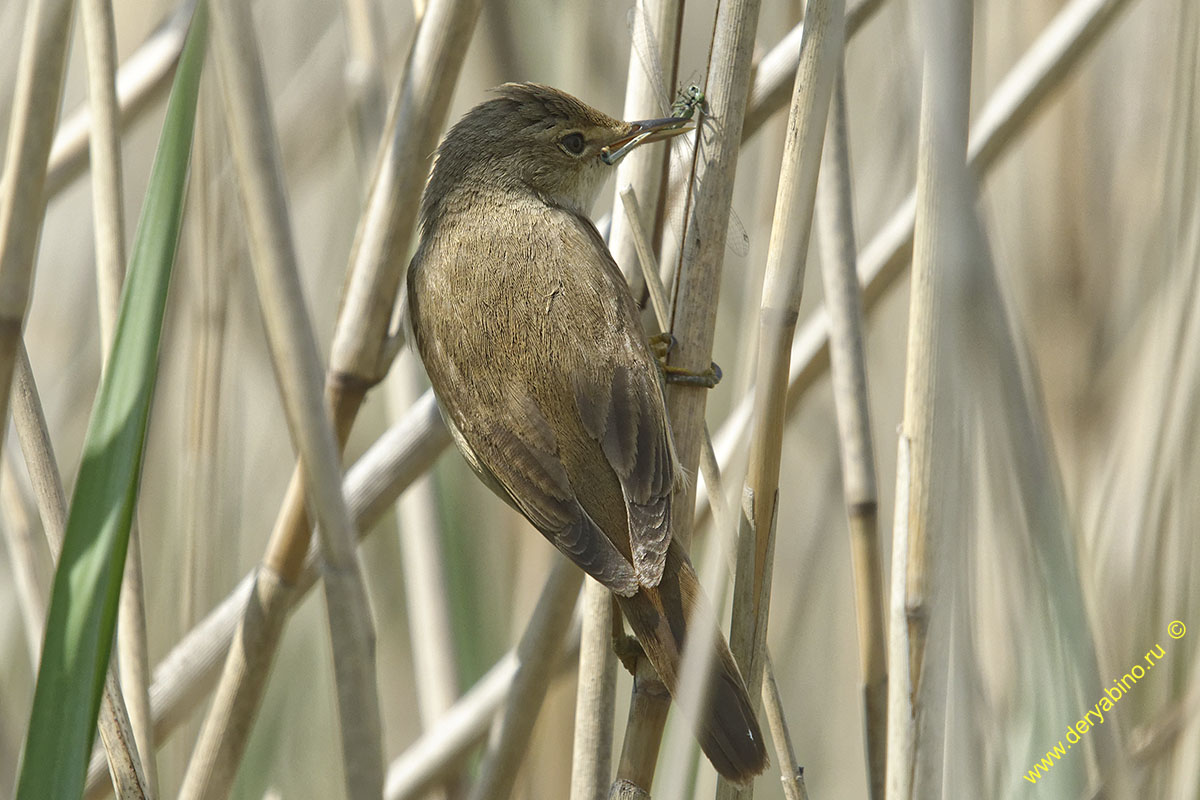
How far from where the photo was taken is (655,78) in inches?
62.1

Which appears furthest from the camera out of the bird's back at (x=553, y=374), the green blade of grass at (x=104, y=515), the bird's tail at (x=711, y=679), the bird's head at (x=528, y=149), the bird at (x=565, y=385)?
the bird's head at (x=528, y=149)

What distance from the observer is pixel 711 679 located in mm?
1251

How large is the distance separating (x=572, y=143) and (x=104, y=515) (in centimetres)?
100

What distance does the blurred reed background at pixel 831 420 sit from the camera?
49.1 inches

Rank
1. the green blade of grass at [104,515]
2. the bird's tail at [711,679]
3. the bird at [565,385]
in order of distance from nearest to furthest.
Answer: the green blade of grass at [104,515] → the bird's tail at [711,679] → the bird at [565,385]

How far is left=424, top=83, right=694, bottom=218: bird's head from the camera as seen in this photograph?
5.93 feet

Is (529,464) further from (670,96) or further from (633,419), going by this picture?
(670,96)

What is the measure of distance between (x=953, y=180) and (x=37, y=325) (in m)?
2.20

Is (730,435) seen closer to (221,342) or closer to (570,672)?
(570,672)

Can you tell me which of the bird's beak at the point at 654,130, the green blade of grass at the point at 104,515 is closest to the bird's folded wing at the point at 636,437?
the bird's beak at the point at 654,130

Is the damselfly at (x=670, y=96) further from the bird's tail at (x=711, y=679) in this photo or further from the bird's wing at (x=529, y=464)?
the bird's tail at (x=711, y=679)

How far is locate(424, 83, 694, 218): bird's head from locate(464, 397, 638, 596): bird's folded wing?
443mm

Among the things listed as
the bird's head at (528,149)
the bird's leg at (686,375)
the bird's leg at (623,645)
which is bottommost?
the bird's leg at (623,645)

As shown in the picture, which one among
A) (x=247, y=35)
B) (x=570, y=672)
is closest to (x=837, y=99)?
(x=247, y=35)
